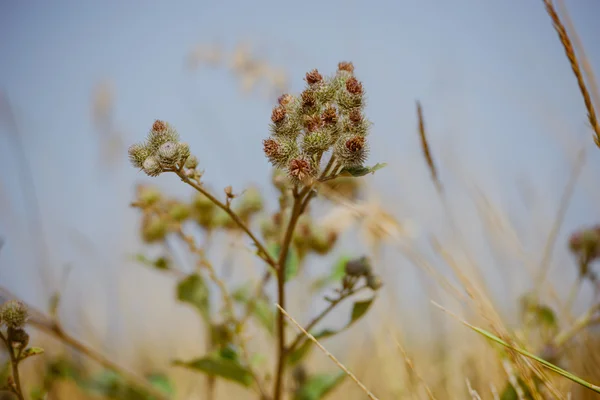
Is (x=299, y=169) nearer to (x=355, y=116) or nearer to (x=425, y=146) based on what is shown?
(x=355, y=116)

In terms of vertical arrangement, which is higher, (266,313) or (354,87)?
(354,87)

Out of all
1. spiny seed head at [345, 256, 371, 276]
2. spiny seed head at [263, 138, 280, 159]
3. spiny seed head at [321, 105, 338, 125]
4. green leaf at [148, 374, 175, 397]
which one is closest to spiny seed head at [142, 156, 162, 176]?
spiny seed head at [263, 138, 280, 159]

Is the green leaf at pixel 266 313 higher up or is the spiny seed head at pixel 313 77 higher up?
the spiny seed head at pixel 313 77

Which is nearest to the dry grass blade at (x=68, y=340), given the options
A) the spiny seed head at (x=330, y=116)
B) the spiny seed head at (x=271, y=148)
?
the spiny seed head at (x=271, y=148)

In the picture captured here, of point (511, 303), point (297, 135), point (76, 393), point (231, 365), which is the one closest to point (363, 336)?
point (511, 303)

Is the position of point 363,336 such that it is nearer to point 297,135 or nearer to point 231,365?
point 231,365

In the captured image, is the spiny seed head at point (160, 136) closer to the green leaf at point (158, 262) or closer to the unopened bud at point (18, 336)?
the unopened bud at point (18, 336)

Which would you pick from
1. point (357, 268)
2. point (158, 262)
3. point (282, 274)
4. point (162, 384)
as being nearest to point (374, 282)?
point (357, 268)
